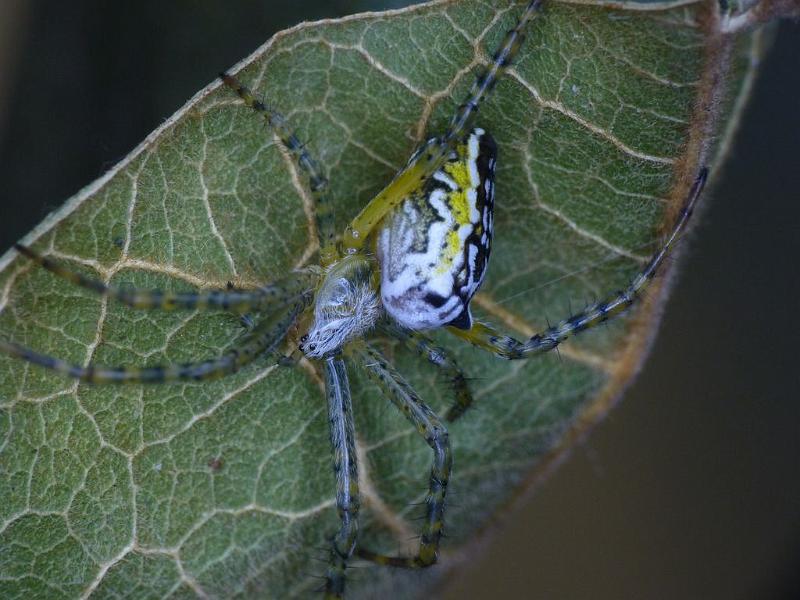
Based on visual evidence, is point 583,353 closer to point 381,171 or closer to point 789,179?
point 381,171

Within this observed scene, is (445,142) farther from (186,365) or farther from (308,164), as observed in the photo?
(186,365)

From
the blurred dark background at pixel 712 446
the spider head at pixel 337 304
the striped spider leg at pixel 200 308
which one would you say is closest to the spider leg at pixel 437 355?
the spider head at pixel 337 304

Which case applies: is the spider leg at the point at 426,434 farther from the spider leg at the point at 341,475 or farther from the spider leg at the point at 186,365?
the spider leg at the point at 186,365

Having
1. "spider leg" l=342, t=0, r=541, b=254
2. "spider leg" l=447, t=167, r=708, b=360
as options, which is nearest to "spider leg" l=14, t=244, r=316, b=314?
"spider leg" l=342, t=0, r=541, b=254

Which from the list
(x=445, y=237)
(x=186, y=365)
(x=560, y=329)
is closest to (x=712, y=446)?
(x=560, y=329)

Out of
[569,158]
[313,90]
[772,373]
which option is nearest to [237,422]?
[313,90]

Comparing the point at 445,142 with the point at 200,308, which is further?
the point at 445,142
